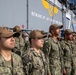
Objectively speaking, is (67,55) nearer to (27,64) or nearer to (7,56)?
(27,64)

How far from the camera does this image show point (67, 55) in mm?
4605

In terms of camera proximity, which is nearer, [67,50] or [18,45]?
[67,50]

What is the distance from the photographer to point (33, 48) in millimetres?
3094

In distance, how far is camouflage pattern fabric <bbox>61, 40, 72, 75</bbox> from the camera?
15.0 feet

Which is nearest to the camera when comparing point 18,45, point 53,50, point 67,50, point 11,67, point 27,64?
point 11,67

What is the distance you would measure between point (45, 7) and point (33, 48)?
17.8ft

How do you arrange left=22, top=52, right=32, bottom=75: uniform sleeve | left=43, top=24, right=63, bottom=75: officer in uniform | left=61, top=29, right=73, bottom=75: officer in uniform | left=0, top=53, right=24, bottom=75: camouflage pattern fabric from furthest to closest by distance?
left=61, top=29, right=73, bottom=75: officer in uniform
left=43, top=24, right=63, bottom=75: officer in uniform
left=22, top=52, right=32, bottom=75: uniform sleeve
left=0, top=53, right=24, bottom=75: camouflage pattern fabric

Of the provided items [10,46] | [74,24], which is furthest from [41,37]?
[74,24]

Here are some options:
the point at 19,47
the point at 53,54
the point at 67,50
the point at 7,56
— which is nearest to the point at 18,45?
the point at 19,47

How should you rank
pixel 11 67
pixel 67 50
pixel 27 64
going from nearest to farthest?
pixel 11 67, pixel 27 64, pixel 67 50

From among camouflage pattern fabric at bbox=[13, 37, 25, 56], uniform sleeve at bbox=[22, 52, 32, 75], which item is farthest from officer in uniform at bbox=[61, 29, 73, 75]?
uniform sleeve at bbox=[22, 52, 32, 75]

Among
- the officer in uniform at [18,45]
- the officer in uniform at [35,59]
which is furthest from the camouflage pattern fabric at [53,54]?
the officer in uniform at [18,45]

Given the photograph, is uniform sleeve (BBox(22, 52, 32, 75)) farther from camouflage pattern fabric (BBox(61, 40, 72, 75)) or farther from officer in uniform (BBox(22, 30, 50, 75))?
camouflage pattern fabric (BBox(61, 40, 72, 75))

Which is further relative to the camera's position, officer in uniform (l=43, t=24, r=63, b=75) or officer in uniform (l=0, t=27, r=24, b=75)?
officer in uniform (l=43, t=24, r=63, b=75)
